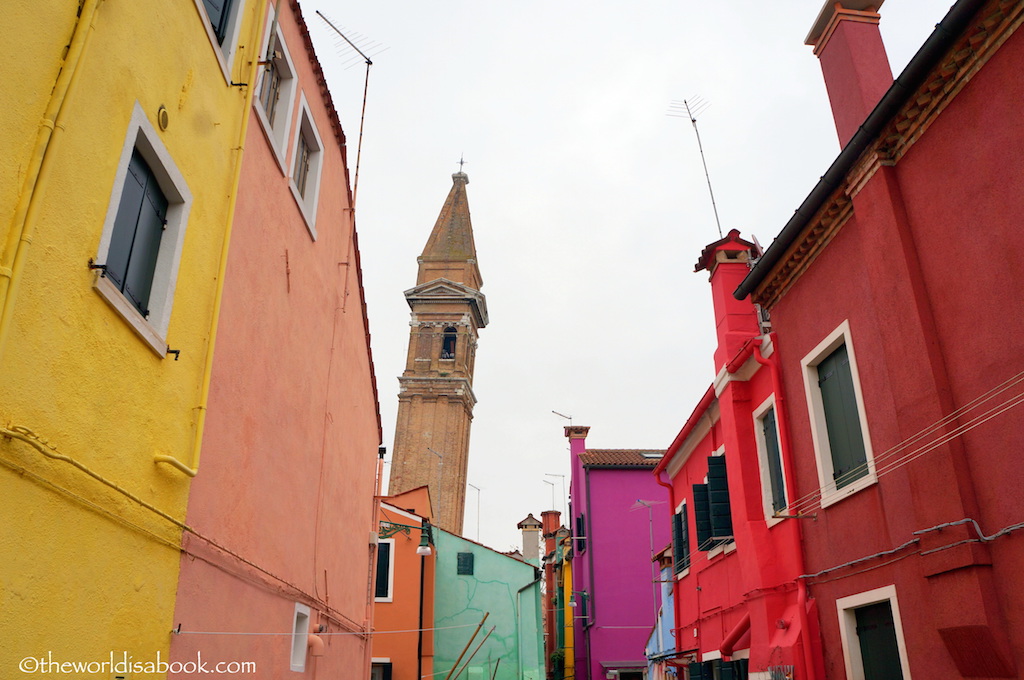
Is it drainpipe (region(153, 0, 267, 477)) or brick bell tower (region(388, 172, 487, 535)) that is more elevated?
brick bell tower (region(388, 172, 487, 535))

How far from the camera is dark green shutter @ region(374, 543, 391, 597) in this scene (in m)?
19.3

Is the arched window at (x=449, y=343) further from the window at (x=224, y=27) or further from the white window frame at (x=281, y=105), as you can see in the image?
the window at (x=224, y=27)

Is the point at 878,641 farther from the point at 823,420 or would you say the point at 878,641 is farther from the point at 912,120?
the point at 912,120

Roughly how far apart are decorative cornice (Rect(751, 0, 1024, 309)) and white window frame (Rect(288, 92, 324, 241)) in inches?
197

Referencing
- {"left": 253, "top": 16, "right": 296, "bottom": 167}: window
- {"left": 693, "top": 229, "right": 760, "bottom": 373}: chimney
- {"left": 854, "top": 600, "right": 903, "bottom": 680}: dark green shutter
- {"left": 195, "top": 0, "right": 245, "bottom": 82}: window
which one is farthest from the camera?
{"left": 693, "top": 229, "right": 760, "bottom": 373}: chimney

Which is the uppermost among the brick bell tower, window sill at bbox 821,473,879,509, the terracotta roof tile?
the brick bell tower

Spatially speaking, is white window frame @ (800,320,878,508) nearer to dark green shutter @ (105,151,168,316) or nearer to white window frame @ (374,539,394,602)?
dark green shutter @ (105,151,168,316)

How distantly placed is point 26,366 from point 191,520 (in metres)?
2.03

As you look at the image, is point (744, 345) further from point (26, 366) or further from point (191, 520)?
point (26, 366)

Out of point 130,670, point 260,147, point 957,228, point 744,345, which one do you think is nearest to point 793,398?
point 744,345

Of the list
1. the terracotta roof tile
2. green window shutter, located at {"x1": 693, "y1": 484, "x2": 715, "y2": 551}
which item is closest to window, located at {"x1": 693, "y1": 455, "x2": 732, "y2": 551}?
green window shutter, located at {"x1": 693, "y1": 484, "x2": 715, "y2": 551}

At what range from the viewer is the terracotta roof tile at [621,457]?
21.9 metres

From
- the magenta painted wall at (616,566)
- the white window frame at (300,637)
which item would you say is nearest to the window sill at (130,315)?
the white window frame at (300,637)

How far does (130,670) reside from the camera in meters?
4.13
